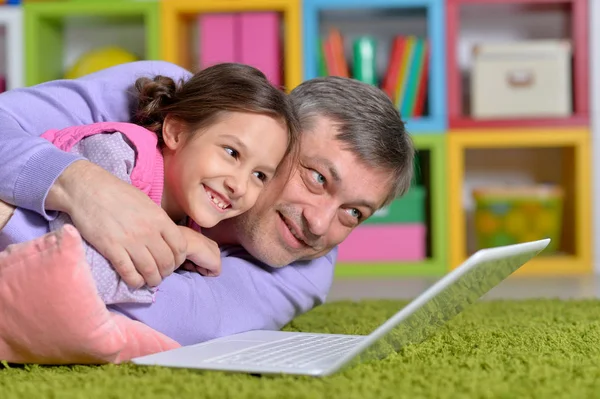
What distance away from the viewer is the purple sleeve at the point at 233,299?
1.15m

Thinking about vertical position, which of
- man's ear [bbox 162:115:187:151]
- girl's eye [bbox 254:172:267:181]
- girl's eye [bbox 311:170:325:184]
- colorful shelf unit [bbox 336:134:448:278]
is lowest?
colorful shelf unit [bbox 336:134:448:278]

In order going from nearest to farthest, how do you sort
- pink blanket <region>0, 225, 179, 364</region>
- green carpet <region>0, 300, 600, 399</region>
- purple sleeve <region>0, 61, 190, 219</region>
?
1. green carpet <region>0, 300, 600, 399</region>
2. pink blanket <region>0, 225, 179, 364</region>
3. purple sleeve <region>0, 61, 190, 219</region>

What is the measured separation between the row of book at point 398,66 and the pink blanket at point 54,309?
1974 millimetres

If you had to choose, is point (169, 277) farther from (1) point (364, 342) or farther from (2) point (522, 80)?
(2) point (522, 80)

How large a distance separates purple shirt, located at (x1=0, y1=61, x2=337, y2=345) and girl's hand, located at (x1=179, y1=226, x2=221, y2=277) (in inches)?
0.7

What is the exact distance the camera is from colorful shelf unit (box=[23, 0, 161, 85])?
2.88 meters

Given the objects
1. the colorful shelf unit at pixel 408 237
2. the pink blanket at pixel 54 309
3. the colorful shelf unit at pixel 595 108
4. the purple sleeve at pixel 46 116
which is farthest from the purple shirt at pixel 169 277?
the colorful shelf unit at pixel 595 108

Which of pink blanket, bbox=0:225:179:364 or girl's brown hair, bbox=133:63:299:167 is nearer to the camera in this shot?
pink blanket, bbox=0:225:179:364

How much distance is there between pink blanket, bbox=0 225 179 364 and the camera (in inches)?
36.6

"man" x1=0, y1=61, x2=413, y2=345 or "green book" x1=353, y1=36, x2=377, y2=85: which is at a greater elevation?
"green book" x1=353, y1=36, x2=377, y2=85

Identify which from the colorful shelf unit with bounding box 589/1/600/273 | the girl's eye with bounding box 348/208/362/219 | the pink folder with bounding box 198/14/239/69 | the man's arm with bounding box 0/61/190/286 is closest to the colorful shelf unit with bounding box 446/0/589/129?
the colorful shelf unit with bounding box 589/1/600/273

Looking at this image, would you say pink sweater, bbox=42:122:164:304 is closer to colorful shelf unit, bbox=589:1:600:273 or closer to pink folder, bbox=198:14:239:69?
pink folder, bbox=198:14:239:69

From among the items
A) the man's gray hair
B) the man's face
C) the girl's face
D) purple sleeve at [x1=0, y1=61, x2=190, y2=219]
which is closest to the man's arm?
purple sleeve at [x1=0, y1=61, x2=190, y2=219]

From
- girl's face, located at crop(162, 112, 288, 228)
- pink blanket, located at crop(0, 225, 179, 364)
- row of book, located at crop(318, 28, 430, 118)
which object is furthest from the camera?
row of book, located at crop(318, 28, 430, 118)
